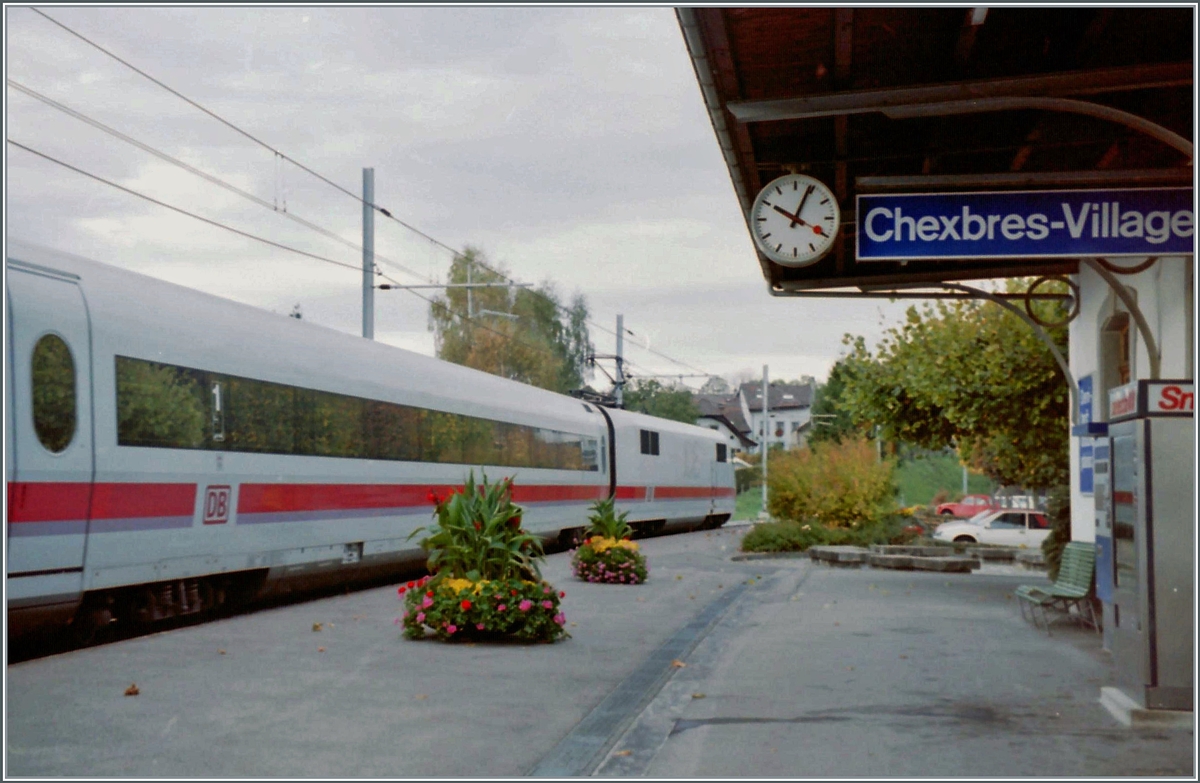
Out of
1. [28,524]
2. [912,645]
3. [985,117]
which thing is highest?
[985,117]

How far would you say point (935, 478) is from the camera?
262 feet

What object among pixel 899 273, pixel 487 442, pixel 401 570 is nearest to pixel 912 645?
pixel 899 273

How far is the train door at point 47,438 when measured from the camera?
9602 millimetres

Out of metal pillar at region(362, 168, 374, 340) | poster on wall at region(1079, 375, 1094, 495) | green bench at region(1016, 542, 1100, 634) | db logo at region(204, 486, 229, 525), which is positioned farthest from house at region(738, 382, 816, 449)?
db logo at region(204, 486, 229, 525)

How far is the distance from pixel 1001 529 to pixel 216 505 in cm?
2538

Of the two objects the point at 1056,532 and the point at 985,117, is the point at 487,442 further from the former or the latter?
the point at 985,117

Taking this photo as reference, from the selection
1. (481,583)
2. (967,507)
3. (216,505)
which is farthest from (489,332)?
(481,583)

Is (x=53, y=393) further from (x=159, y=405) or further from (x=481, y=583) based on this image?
(x=481, y=583)

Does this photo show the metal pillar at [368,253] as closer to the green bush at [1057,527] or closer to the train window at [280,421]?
the train window at [280,421]

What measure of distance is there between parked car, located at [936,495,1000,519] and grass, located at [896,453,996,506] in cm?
1016

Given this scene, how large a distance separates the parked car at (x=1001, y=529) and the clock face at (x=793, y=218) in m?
24.7

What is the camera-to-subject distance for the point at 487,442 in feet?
70.3

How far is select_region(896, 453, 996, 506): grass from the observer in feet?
240

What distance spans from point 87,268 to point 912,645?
24.2ft
